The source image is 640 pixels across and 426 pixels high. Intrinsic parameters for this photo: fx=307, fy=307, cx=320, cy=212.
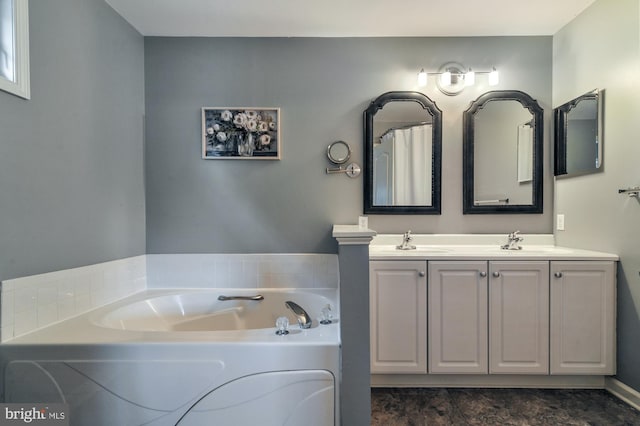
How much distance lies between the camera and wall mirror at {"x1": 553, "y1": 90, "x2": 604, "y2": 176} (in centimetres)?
203

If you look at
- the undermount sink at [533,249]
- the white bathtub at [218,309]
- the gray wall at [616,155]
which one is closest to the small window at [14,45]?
the white bathtub at [218,309]

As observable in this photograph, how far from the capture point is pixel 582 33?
2145 millimetres

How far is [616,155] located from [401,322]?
1.71m

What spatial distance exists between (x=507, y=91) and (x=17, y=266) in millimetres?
3240

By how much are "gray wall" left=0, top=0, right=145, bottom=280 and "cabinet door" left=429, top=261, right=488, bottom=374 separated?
2.12 metres

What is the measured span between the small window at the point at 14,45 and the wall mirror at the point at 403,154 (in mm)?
1975

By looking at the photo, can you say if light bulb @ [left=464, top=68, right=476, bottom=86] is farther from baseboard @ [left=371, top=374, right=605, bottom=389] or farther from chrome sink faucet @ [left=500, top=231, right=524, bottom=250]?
baseboard @ [left=371, top=374, right=605, bottom=389]

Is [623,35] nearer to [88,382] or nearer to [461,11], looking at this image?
[461,11]

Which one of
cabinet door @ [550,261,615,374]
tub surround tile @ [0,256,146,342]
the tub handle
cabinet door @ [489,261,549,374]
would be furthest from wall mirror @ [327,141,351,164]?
tub surround tile @ [0,256,146,342]

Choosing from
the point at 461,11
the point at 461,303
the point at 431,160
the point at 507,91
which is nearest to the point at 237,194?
the point at 431,160

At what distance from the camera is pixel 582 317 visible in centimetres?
195

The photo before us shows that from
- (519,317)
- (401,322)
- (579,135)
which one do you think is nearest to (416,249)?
(401,322)

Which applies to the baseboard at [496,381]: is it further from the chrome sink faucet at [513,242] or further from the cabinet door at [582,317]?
the chrome sink faucet at [513,242]

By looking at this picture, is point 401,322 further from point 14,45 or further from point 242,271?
point 14,45
